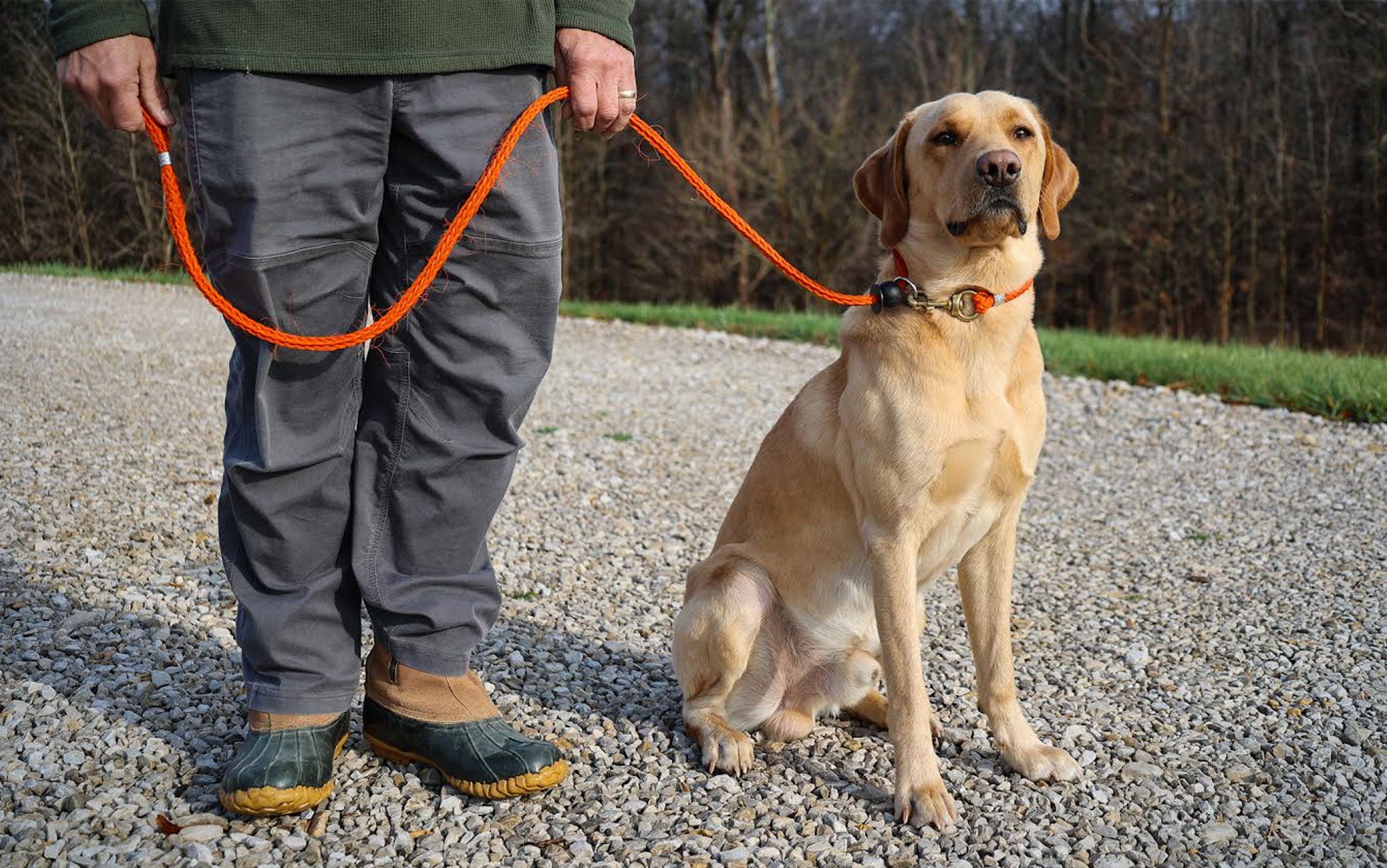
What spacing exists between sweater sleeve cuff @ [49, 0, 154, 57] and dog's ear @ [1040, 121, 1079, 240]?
2.19m

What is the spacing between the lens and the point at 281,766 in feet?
7.48

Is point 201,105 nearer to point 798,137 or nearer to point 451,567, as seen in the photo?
point 451,567

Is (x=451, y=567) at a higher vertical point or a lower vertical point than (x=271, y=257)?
lower

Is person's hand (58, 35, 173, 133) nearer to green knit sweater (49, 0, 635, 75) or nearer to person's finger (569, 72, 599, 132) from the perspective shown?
green knit sweater (49, 0, 635, 75)

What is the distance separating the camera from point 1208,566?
4586 mm

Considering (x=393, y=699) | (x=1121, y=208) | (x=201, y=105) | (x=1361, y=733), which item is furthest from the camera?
(x=1121, y=208)

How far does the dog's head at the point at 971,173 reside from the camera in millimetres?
2615

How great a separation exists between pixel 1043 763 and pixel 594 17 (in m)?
2.10

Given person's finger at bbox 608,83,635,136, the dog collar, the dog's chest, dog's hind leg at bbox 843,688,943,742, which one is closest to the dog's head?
the dog collar

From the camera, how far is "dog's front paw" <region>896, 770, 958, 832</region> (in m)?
2.42

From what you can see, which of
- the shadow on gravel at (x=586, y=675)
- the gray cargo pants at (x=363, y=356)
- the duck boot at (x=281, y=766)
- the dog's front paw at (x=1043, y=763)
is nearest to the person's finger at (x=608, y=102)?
the gray cargo pants at (x=363, y=356)

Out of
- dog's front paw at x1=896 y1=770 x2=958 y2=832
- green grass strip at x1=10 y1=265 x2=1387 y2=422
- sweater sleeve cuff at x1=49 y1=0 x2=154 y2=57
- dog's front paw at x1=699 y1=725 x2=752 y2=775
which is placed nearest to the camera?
sweater sleeve cuff at x1=49 y1=0 x2=154 y2=57

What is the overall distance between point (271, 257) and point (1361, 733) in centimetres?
303

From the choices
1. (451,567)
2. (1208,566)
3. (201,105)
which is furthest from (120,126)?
(1208,566)
